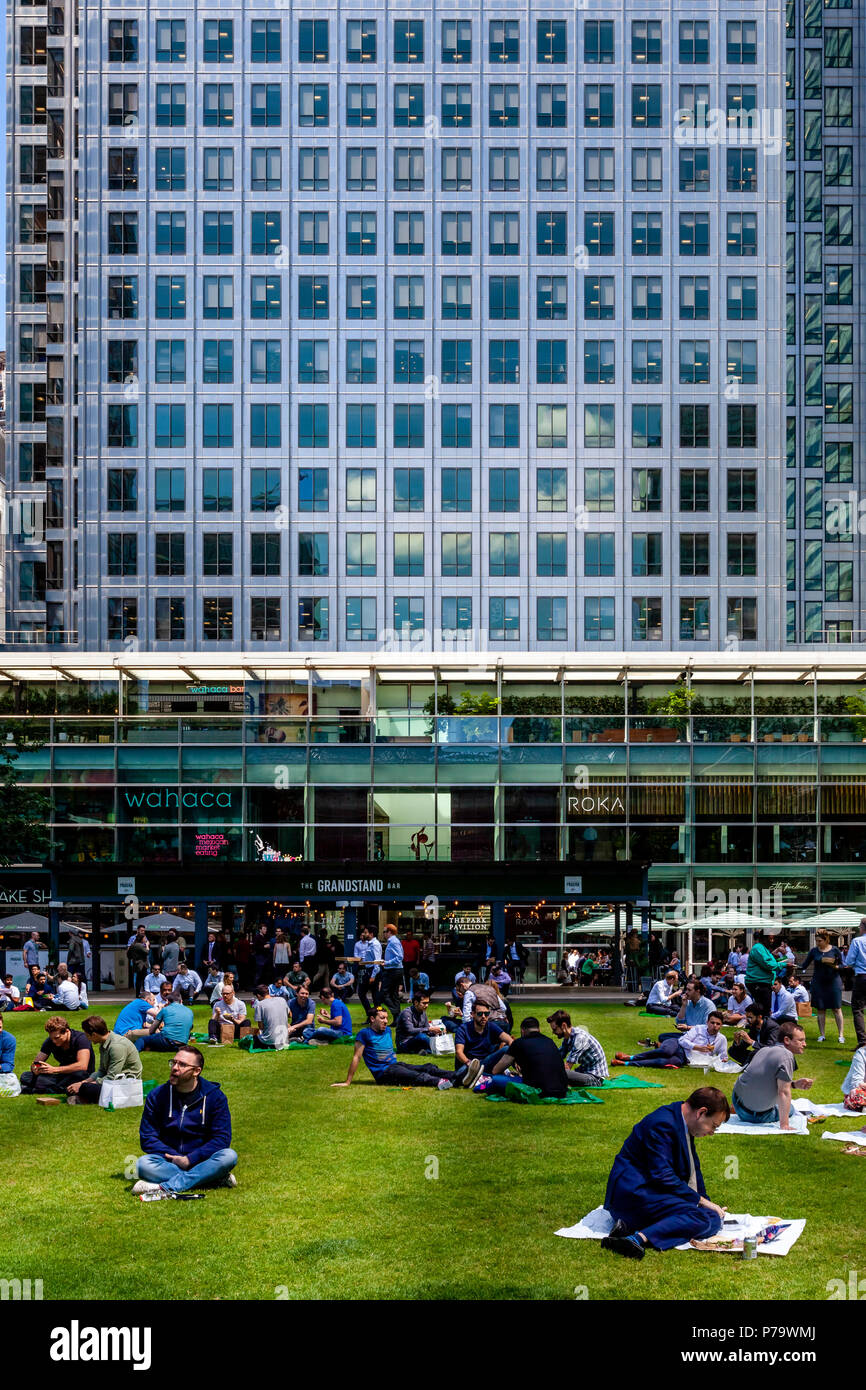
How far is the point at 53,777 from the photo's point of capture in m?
55.8

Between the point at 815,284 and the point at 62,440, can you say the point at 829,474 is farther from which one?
the point at 62,440

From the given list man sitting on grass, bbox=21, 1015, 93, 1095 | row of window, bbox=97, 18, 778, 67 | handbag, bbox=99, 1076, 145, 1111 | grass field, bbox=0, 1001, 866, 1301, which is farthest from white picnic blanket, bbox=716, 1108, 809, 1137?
row of window, bbox=97, 18, 778, 67

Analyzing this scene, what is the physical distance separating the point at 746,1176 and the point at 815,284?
330 ft

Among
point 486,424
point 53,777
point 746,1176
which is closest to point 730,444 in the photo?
point 486,424

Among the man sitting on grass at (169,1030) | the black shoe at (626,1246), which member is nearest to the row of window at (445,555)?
the man sitting on grass at (169,1030)

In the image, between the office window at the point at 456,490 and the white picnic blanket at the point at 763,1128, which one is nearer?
the white picnic blanket at the point at 763,1128

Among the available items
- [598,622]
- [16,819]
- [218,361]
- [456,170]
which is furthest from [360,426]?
[16,819]

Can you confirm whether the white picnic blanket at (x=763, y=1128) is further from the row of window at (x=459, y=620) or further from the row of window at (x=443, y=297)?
the row of window at (x=443, y=297)

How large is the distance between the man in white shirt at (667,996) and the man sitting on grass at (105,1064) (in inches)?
626

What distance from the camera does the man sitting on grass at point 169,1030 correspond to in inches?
985

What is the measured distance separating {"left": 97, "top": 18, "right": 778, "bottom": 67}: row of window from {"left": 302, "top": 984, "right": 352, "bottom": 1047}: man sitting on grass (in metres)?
60.1

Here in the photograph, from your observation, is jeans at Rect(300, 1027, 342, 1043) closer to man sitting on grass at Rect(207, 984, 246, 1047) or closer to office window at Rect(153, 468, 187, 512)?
man sitting on grass at Rect(207, 984, 246, 1047)

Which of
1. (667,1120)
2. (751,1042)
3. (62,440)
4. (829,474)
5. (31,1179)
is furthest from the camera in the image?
(829,474)

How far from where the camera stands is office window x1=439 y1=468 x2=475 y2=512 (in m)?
73.6
